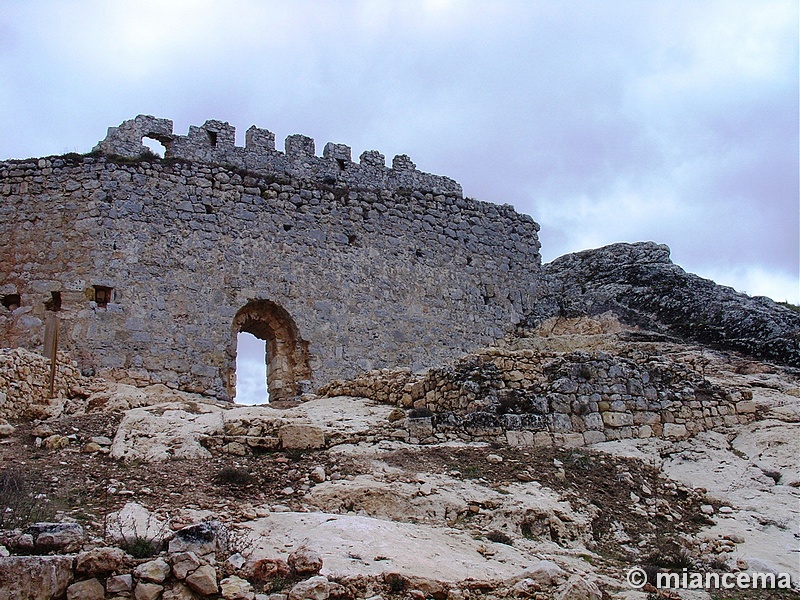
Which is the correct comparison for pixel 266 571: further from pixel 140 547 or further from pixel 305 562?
pixel 140 547

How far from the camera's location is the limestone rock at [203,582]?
5051mm

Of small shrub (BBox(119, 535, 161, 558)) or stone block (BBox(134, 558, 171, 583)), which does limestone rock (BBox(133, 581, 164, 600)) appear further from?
small shrub (BBox(119, 535, 161, 558))

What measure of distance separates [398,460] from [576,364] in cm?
315

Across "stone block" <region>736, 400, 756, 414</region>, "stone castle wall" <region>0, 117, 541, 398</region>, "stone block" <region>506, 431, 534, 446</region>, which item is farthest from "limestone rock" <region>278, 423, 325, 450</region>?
"stone block" <region>736, 400, 756, 414</region>

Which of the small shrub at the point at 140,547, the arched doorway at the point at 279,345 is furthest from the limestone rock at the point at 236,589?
the arched doorway at the point at 279,345

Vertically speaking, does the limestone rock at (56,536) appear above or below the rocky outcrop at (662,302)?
below

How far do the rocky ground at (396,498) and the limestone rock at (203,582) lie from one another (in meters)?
0.06

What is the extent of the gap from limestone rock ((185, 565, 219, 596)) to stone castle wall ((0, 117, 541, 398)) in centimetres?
862

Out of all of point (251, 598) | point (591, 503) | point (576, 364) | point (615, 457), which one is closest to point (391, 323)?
point (576, 364)

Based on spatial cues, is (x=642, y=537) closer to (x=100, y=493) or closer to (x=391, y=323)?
(x=100, y=493)

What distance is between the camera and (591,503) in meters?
7.98

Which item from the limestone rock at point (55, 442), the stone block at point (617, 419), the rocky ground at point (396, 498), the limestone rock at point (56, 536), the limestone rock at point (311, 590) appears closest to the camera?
the limestone rock at point (311, 590)

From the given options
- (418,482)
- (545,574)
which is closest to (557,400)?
(418,482)

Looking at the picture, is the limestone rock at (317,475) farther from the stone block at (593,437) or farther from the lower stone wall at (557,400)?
the stone block at (593,437)
